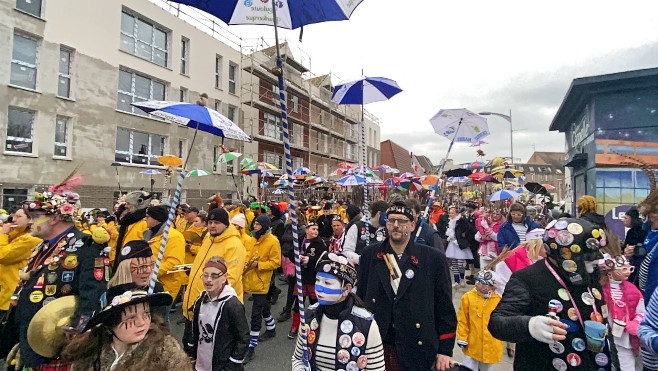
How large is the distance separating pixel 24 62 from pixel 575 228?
19.7 metres

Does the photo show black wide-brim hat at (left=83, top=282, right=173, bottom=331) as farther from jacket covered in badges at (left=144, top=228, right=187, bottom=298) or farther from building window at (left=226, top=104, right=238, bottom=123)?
building window at (left=226, top=104, right=238, bottom=123)

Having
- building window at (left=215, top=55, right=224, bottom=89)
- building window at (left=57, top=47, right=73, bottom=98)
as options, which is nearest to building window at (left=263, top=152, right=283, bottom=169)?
building window at (left=215, top=55, right=224, bottom=89)

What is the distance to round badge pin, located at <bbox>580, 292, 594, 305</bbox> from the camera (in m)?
2.10

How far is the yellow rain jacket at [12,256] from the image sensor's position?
3.91 meters

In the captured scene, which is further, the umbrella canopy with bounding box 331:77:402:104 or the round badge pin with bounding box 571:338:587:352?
the umbrella canopy with bounding box 331:77:402:104

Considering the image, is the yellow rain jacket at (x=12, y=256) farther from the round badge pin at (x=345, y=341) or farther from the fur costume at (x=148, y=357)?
the round badge pin at (x=345, y=341)

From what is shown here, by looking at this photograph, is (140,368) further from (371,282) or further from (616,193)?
(616,193)

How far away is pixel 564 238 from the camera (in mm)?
2176

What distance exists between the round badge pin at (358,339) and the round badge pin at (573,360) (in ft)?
3.99

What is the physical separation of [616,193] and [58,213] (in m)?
16.8

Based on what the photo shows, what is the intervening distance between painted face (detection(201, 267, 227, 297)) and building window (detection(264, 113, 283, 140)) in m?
26.9

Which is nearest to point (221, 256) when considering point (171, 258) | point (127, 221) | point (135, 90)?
point (171, 258)

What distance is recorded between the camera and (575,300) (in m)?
2.13

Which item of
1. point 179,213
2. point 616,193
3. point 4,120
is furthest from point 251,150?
point 616,193
